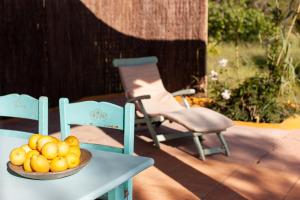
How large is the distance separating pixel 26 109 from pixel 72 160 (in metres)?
0.92

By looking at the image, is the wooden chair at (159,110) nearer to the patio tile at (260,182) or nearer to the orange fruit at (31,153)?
the patio tile at (260,182)

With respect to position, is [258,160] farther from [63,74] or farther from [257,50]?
[257,50]

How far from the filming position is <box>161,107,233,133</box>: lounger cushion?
502 centimetres

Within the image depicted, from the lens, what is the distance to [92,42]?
A: 8953 millimetres

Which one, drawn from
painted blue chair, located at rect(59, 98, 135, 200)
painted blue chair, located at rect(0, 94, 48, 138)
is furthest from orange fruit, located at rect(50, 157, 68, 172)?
painted blue chair, located at rect(0, 94, 48, 138)

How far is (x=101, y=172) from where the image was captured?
208cm

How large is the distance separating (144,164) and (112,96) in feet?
23.1

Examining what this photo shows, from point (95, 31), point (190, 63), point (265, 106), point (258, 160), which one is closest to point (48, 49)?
point (95, 31)

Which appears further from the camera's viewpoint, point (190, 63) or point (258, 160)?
point (190, 63)

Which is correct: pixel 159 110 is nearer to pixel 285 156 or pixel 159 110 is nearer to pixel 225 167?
pixel 225 167

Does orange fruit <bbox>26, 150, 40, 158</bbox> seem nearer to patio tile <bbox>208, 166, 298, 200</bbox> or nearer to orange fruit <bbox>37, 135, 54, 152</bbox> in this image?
orange fruit <bbox>37, 135, 54, 152</bbox>

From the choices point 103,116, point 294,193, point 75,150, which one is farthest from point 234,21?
point 75,150

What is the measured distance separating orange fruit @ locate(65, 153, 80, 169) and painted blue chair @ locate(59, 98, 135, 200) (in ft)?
1.09

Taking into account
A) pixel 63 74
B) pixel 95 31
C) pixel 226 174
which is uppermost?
pixel 95 31
